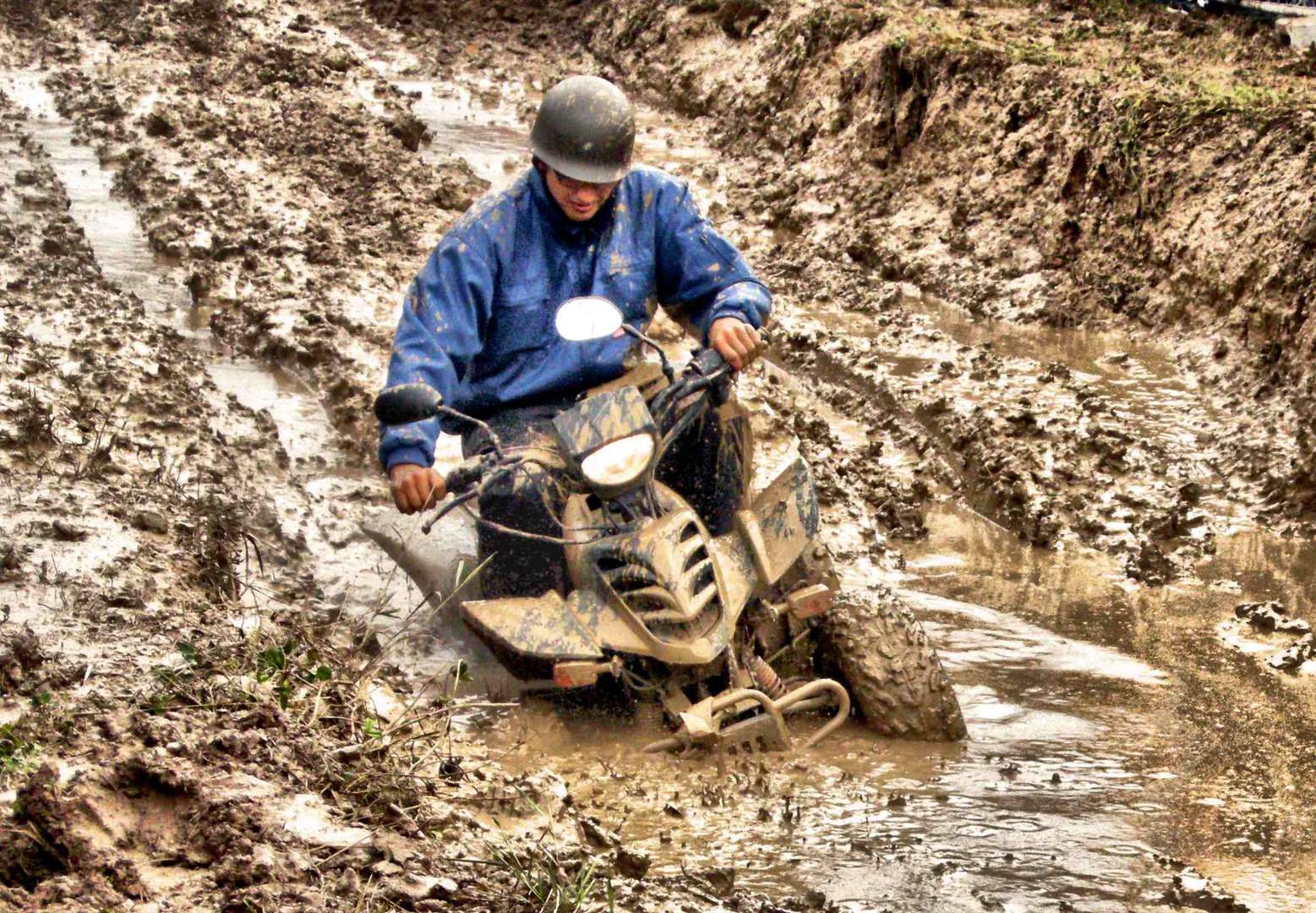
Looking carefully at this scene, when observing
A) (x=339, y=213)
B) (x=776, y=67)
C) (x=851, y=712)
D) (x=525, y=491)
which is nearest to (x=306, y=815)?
(x=525, y=491)

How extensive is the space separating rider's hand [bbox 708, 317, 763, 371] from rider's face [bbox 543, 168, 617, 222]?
57 cm

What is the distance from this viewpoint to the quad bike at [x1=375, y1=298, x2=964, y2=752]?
4.93m

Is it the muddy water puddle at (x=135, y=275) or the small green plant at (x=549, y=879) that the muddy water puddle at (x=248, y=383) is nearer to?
the muddy water puddle at (x=135, y=275)

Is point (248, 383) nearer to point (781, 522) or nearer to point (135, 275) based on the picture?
point (135, 275)

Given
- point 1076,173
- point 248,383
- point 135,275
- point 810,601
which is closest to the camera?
point 810,601

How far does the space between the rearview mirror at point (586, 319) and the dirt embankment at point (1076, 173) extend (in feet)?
11.5

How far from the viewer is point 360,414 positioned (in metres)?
8.16

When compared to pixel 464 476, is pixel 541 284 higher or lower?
higher

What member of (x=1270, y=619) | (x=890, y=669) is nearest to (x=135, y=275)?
(x=890, y=669)

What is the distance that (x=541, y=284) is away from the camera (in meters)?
5.55

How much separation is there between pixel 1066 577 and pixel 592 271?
8.04 ft

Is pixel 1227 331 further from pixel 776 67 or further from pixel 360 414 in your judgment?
pixel 776 67

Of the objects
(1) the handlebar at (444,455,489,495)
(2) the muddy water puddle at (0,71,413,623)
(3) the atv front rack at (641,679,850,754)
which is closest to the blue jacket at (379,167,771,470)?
(1) the handlebar at (444,455,489,495)

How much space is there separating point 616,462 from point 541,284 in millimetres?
879
